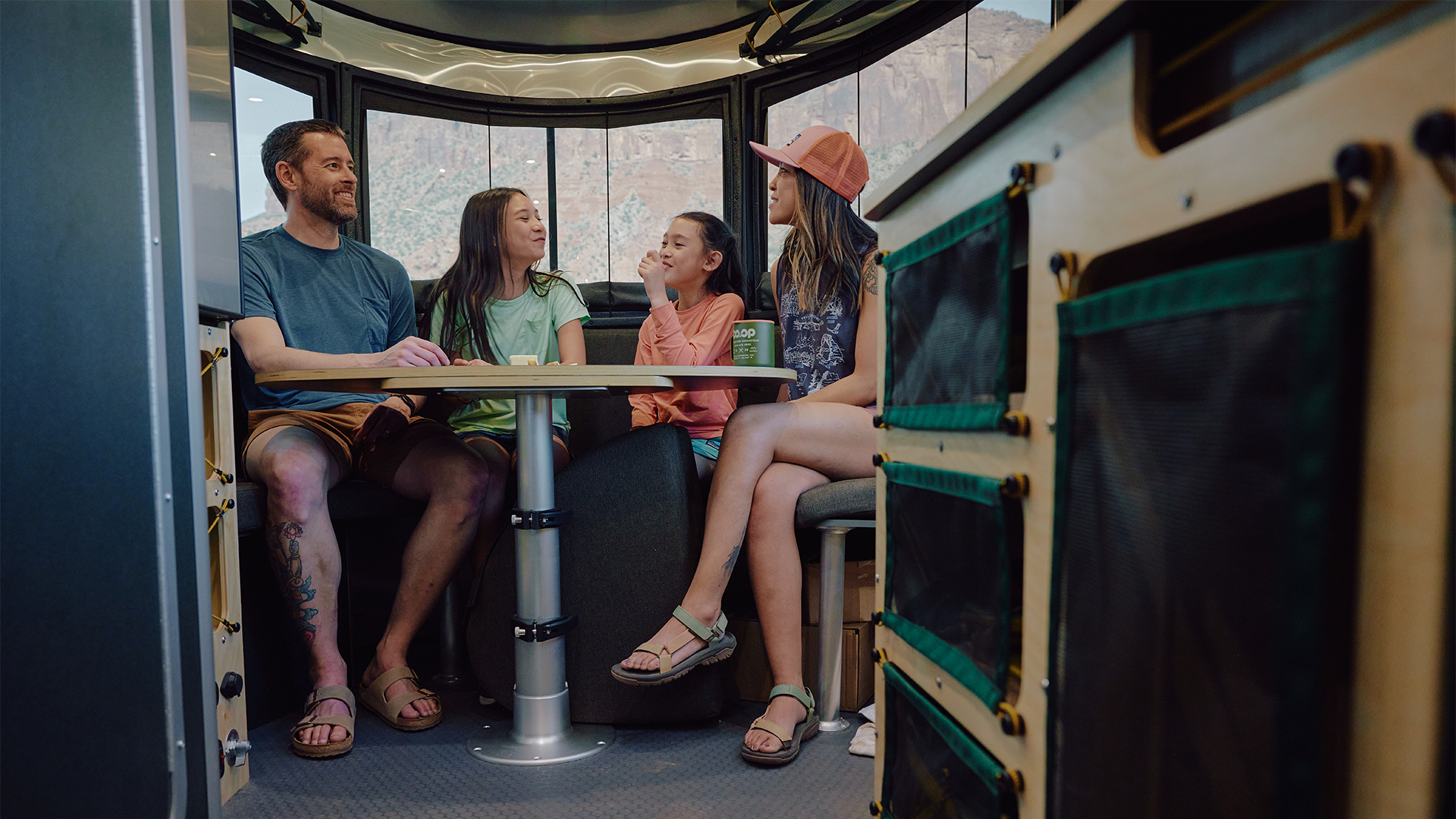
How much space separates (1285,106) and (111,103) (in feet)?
4.16

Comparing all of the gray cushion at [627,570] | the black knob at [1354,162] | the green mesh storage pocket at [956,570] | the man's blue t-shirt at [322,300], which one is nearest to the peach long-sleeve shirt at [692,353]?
the gray cushion at [627,570]

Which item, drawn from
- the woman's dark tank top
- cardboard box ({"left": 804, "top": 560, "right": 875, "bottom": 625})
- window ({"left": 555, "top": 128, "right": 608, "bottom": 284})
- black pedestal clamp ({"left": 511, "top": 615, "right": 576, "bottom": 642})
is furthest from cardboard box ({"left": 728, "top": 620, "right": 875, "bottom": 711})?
window ({"left": 555, "top": 128, "right": 608, "bottom": 284})

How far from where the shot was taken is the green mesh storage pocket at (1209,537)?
1.20 feet

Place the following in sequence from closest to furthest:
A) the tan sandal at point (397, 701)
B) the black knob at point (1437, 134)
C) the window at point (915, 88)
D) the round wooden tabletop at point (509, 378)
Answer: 1. the black knob at point (1437, 134)
2. the round wooden tabletop at point (509, 378)
3. the tan sandal at point (397, 701)
4. the window at point (915, 88)

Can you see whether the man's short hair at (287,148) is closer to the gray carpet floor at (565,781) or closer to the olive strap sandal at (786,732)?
the gray carpet floor at (565,781)

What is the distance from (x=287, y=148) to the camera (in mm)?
2127

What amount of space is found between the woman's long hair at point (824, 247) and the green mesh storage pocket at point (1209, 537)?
54.9 inches

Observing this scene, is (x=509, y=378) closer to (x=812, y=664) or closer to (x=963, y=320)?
(x=963, y=320)

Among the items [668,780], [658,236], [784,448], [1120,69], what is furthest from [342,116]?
[1120,69]

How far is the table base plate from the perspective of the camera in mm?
1559

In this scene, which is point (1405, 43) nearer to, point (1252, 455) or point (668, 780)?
point (1252, 455)

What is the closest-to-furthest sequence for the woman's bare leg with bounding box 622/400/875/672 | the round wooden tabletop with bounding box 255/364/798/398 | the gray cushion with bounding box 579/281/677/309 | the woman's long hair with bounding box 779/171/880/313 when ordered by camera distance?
the round wooden tabletop with bounding box 255/364/798/398, the woman's bare leg with bounding box 622/400/875/672, the woman's long hair with bounding box 779/171/880/313, the gray cushion with bounding box 579/281/677/309

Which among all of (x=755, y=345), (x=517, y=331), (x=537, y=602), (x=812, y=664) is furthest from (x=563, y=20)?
(x=812, y=664)

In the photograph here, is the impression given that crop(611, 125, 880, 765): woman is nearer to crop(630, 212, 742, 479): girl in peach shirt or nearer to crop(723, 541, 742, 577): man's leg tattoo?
crop(723, 541, 742, 577): man's leg tattoo
